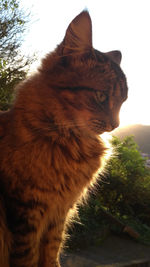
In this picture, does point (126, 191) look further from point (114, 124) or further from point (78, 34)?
point (78, 34)

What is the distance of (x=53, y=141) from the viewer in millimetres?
1605

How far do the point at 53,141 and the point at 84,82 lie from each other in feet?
1.47

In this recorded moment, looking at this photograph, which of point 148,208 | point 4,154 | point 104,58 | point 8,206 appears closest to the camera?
point 8,206

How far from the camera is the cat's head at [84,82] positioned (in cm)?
159

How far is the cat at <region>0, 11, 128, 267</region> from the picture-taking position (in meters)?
1.35

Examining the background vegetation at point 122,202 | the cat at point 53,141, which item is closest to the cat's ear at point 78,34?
the cat at point 53,141

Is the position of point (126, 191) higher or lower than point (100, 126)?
lower

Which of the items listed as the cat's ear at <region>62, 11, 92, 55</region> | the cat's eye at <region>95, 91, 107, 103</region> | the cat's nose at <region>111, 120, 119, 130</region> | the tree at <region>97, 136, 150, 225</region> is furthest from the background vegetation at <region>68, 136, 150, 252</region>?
the cat's ear at <region>62, 11, 92, 55</region>

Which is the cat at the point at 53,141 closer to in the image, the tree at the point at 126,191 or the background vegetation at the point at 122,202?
the background vegetation at the point at 122,202

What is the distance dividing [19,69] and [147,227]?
13.9 feet

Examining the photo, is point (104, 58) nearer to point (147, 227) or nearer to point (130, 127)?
point (147, 227)

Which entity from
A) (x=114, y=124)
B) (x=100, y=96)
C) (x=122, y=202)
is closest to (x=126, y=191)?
(x=122, y=202)

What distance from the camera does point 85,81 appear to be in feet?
5.33

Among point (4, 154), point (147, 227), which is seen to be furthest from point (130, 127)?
point (4, 154)
